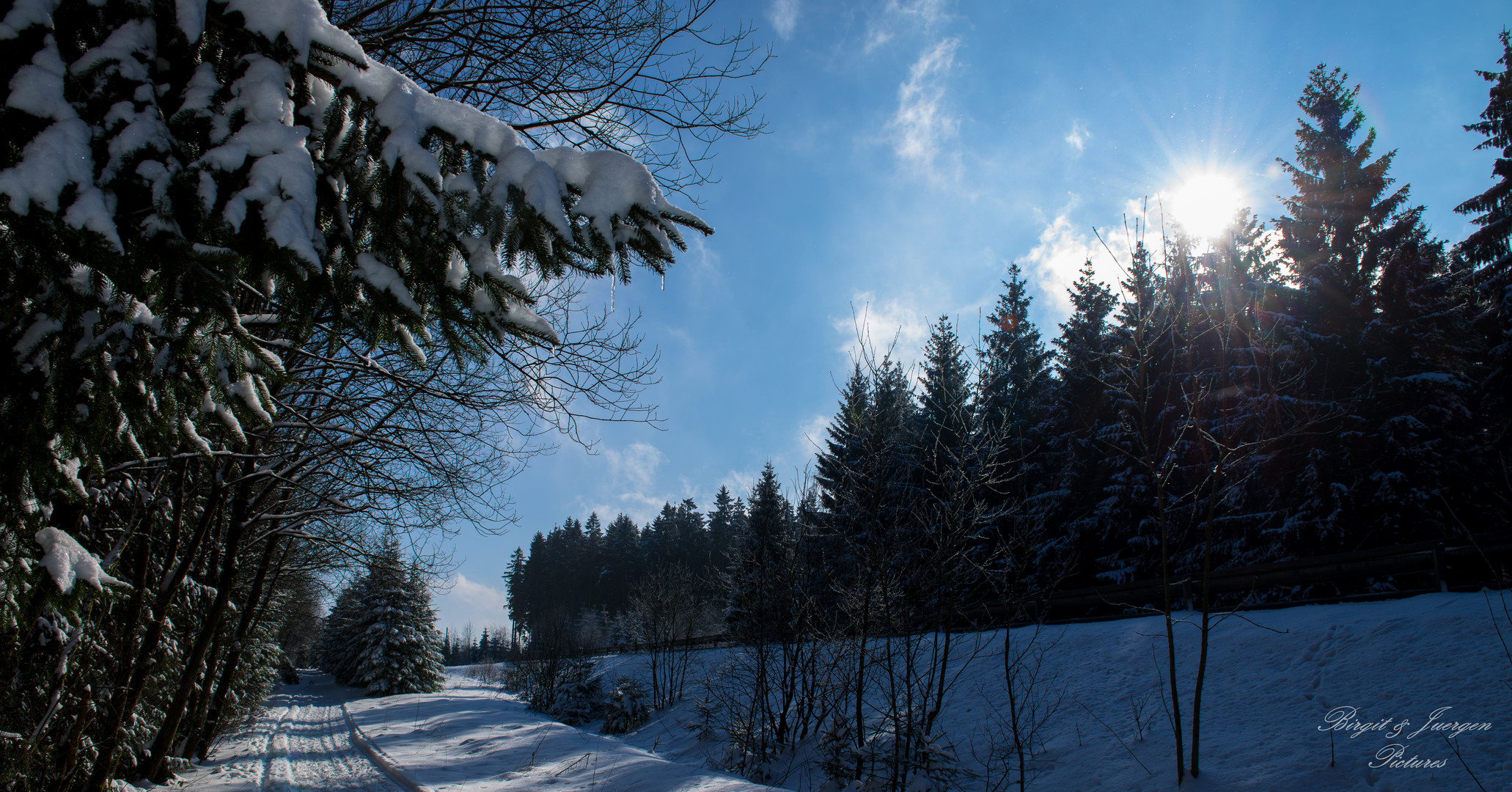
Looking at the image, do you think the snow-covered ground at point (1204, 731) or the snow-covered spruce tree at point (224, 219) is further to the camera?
the snow-covered ground at point (1204, 731)

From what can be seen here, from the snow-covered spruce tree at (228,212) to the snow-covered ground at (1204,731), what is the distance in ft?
17.4

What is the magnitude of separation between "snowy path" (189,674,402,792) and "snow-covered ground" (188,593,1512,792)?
0.06 meters

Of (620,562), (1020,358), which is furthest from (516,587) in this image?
(1020,358)

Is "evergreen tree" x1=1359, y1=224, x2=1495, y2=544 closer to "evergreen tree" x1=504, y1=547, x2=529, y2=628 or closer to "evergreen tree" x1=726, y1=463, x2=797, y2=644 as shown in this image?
"evergreen tree" x1=726, y1=463, x2=797, y2=644

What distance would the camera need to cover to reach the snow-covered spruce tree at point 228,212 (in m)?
1.62

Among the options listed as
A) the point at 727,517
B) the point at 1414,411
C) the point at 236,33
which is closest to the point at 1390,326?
the point at 1414,411

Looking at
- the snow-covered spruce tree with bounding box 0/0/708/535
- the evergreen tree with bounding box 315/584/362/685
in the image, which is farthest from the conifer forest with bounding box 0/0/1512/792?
the evergreen tree with bounding box 315/584/362/685

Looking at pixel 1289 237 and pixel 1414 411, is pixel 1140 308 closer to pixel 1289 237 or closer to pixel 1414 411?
pixel 1414 411

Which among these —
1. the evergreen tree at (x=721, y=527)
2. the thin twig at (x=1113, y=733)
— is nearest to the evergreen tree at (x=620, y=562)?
the evergreen tree at (x=721, y=527)

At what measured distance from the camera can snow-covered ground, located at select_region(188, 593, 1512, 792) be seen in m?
6.59

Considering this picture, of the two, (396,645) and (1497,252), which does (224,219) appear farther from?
(396,645)

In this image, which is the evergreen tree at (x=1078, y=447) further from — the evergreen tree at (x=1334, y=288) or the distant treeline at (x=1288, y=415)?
the evergreen tree at (x=1334, y=288)

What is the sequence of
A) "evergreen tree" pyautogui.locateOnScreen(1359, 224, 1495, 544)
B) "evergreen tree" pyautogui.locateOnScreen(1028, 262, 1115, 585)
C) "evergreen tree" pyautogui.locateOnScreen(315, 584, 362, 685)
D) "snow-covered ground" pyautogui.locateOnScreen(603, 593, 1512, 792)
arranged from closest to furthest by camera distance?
"snow-covered ground" pyautogui.locateOnScreen(603, 593, 1512, 792) < "evergreen tree" pyautogui.locateOnScreen(1359, 224, 1495, 544) < "evergreen tree" pyautogui.locateOnScreen(1028, 262, 1115, 585) < "evergreen tree" pyautogui.locateOnScreen(315, 584, 362, 685)

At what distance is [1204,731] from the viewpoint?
8.59 m
